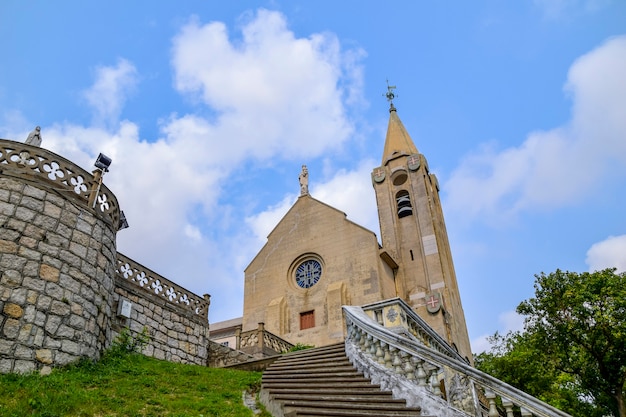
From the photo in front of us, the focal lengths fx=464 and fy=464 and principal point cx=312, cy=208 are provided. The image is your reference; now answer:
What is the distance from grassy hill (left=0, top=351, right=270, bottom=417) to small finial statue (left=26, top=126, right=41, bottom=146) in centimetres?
548

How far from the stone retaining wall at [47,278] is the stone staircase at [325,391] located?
13.3 ft

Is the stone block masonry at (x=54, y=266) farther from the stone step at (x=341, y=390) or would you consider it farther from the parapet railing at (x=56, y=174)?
the stone step at (x=341, y=390)

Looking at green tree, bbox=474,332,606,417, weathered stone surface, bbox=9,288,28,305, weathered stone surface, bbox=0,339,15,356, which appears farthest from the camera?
green tree, bbox=474,332,606,417

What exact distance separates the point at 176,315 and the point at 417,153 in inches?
925

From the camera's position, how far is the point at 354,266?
26.4 metres

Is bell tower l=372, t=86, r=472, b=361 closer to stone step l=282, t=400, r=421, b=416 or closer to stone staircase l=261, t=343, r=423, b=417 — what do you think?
stone staircase l=261, t=343, r=423, b=417

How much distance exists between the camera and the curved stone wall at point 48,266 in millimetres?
8555

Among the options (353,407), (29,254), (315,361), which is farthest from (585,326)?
(29,254)

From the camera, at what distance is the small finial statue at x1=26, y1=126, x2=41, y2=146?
11406 mm

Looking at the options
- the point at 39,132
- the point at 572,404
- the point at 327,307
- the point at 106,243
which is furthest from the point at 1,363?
the point at 572,404

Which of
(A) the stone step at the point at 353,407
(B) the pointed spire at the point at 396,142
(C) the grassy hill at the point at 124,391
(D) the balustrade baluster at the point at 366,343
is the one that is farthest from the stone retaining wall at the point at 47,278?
(B) the pointed spire at the point at 396,142

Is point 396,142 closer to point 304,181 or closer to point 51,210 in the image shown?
point 304,181

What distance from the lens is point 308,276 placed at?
92.6 feet

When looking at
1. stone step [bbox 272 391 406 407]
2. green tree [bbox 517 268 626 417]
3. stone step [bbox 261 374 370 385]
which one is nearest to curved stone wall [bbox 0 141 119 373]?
stone step [bbox 261 374 370 385]
